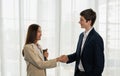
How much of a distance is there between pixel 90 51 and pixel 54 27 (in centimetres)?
114

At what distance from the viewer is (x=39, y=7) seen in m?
3.31

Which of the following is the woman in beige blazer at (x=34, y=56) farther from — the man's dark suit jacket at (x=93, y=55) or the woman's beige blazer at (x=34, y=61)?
the man's dark suit jacket at (x=93, y=55)

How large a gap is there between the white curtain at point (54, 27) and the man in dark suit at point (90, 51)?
995 mm

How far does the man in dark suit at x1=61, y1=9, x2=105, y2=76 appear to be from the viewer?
7.41 ft

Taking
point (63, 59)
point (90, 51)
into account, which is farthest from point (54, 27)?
point (90, 51)

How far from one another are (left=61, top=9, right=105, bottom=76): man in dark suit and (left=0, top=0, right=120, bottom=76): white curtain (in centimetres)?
100

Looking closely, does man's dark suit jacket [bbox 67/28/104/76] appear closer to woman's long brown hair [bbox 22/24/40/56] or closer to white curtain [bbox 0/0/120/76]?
woman's long brown hair [bbox 22/24/40/56]

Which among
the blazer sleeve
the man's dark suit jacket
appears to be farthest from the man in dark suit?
the blazer sleeve

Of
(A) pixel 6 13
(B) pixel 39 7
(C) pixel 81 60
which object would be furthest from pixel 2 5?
(C) pixel 81 60

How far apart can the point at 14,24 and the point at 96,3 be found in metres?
1.13

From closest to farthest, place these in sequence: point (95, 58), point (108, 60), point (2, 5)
→ 1. point (95, 58)
2. point (2, 5)
3. point (108, 60)

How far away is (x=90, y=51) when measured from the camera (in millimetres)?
2311

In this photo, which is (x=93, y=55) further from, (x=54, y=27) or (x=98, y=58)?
(x=54, y=27)

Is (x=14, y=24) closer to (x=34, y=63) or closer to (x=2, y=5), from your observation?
(x=2, y=5)
